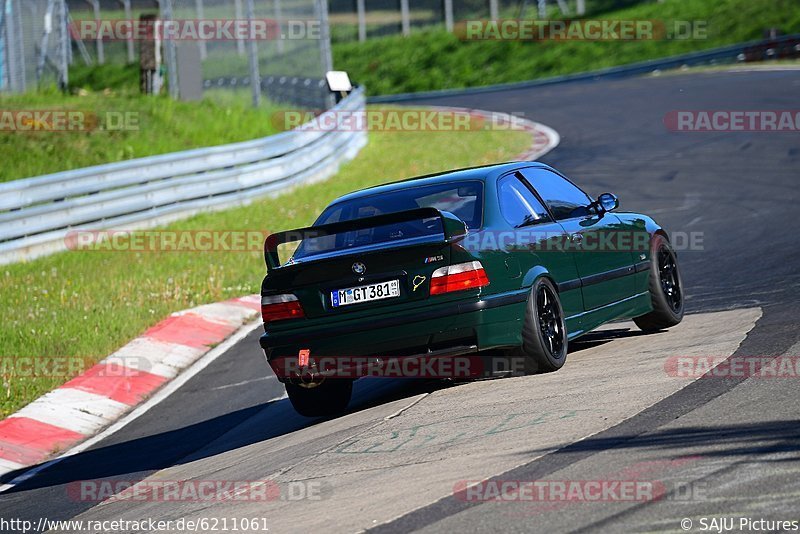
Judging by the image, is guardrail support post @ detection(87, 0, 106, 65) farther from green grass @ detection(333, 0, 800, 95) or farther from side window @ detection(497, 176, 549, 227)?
side window @ detection(497, 176, 549, 227)

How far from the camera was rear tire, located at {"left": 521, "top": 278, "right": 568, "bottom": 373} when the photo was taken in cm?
785

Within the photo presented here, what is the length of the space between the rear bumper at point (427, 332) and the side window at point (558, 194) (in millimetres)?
1405

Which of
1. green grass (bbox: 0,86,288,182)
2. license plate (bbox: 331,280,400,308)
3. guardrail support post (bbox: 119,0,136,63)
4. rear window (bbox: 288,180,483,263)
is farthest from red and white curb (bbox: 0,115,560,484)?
guardrail support post (bbox: 119,0,136,63)

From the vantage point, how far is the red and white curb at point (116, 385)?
9289 millimetres

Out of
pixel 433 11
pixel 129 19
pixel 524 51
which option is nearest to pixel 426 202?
pixel 129 19

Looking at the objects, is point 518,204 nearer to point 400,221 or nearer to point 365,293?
point 400,221

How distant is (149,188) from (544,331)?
38.2ft

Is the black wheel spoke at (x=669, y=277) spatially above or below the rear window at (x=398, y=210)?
below

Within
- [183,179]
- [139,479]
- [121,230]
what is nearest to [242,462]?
[139,479]

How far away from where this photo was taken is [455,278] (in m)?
7.62

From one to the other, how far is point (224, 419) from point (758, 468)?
4.72 metres

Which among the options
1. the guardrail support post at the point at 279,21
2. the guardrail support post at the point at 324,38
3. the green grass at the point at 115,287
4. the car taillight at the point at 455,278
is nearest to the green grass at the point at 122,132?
the guardrail support post at the point at 279,21

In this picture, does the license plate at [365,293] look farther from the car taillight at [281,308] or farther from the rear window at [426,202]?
the rear window at [426,202]

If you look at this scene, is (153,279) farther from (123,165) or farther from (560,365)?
(560,365)
